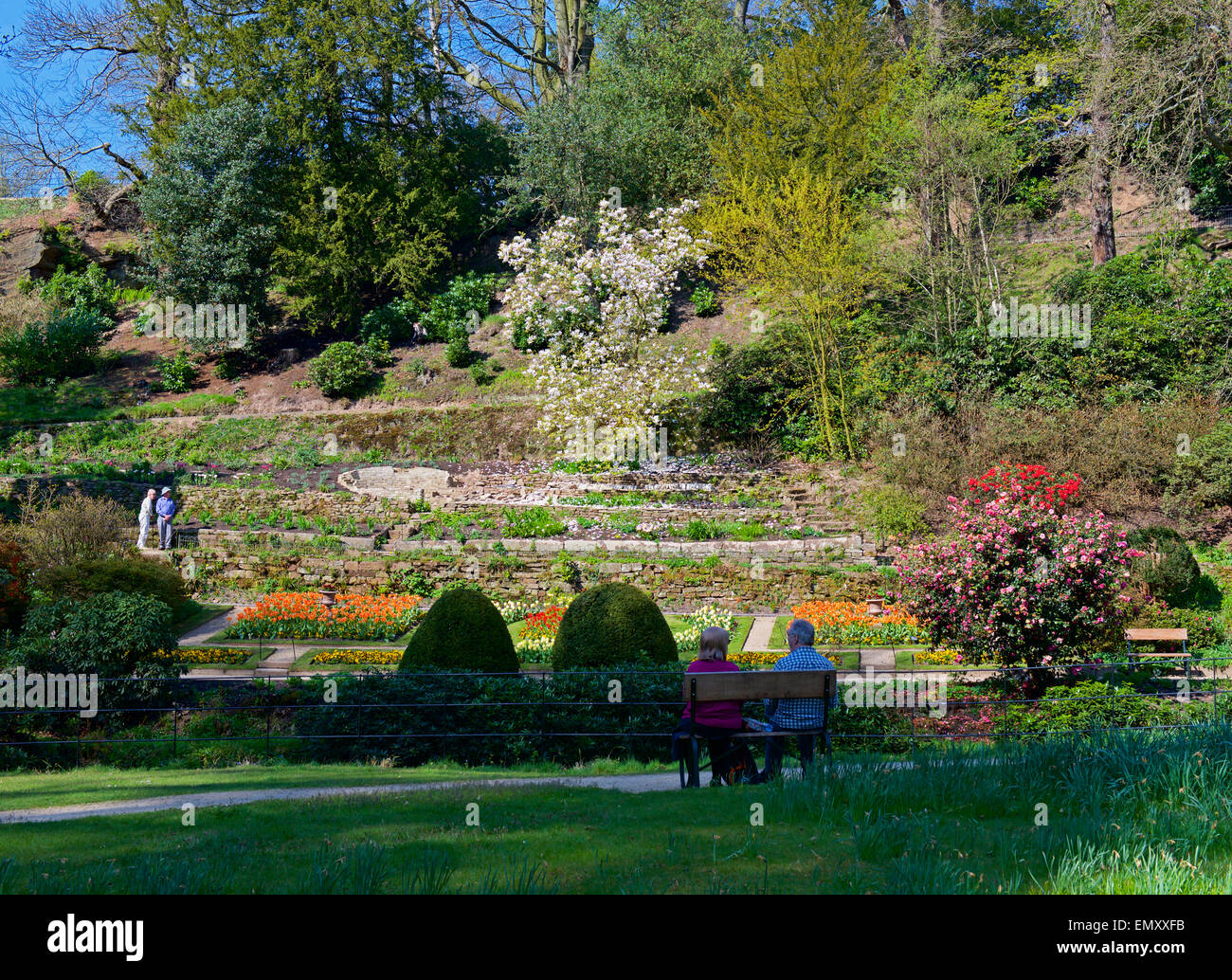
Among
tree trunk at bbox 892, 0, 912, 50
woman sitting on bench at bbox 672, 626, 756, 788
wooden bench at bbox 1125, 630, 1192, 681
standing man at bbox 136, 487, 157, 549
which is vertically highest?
tree trunk at bbox 892, 0, 912, 50

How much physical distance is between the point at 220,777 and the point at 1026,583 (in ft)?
25.5

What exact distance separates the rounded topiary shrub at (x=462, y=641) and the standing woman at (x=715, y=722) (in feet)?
11.0

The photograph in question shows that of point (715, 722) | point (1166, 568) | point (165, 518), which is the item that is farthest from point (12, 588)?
point (1166, 568)

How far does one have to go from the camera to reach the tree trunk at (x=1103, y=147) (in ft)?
64.0

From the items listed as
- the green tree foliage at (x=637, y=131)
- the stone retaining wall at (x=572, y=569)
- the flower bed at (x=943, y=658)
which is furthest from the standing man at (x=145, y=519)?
the green tree foliage at (x=637, y=131)

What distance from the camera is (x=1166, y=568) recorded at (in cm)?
1266

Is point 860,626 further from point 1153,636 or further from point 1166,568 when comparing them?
point 1166,568

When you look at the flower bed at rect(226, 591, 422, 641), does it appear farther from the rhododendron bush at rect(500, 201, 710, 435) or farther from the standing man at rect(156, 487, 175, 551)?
the rhododendron bush at rect(500, 201, 710, 435)

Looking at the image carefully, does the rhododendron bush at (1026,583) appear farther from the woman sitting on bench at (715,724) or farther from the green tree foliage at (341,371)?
the green tree foliage at (341,371)

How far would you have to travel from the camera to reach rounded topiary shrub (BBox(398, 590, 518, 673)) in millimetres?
9125

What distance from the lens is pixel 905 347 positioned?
20797mm

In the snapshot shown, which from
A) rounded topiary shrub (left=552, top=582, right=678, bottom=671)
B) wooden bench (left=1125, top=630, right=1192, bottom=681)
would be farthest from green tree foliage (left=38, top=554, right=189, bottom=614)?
wooden bench (left=1125, top=630, right=1192, bottom=681)

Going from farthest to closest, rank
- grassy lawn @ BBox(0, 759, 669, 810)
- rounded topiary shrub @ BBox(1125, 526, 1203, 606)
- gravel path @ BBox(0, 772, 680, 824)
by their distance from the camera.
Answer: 1. rounded topiary shrub @ BBox(1125, 526, 1203, 606)
2. grassy lawn @ BBox(0, 759, 669, 810)
3. gravel path @ BBox(0, 772, 680, 824)
